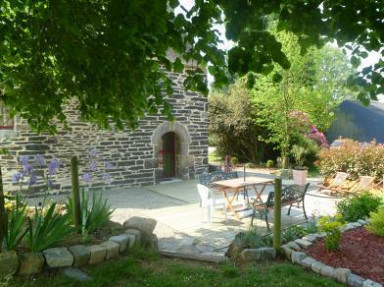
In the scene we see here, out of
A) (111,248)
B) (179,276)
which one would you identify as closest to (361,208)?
(179,276)

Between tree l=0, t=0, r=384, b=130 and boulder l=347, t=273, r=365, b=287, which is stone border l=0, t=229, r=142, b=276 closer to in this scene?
tree l=0, t=0, r=384, b=130

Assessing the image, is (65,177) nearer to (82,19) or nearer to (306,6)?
(82,19)

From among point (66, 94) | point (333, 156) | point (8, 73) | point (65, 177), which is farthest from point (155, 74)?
point (333, 156)

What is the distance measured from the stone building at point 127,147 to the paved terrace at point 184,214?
0.75 m

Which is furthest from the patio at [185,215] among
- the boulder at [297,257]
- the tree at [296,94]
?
the tree at [296,94]

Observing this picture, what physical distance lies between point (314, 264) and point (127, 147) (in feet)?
25.7

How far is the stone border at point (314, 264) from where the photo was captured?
3.86 meters

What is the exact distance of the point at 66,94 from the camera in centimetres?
377

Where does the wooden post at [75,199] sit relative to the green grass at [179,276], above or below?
above

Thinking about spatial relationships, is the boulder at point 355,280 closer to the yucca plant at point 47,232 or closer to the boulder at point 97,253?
the boulder at point 97,253

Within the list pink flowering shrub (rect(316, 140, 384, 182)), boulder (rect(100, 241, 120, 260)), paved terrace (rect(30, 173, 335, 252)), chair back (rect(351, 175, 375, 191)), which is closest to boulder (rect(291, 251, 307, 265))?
paved terrace (rect(30, 173, 335, 252))

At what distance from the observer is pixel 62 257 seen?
12.3 ft

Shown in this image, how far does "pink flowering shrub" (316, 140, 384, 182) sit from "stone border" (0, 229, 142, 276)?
8.65 metres

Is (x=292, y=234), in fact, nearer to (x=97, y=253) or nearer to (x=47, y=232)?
(x=97, y=253)
